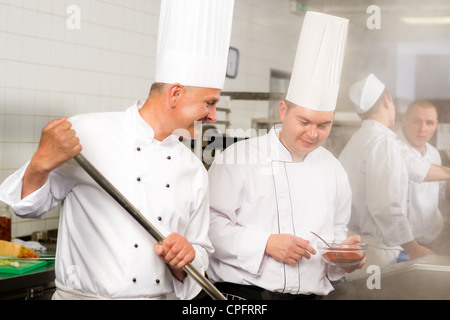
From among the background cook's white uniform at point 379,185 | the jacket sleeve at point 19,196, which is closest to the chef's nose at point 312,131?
the background cook's white uniform at point 379,185

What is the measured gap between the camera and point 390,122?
136cm

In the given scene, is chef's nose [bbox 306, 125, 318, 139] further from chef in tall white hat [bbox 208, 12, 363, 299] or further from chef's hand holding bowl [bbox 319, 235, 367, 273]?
chef's hand holding bowl [bbox 319, 235, 367, 273]

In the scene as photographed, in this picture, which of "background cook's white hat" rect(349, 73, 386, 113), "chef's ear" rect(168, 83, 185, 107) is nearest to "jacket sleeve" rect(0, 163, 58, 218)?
"chef's ear" rect(168, 83, 185, 107)

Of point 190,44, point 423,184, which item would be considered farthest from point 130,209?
point 423,184

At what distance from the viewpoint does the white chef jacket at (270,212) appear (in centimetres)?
130

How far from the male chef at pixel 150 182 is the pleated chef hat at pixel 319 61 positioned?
0.21 m

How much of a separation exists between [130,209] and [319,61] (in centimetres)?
56

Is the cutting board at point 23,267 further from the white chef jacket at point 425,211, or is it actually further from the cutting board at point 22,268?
the white chef jacket at point 425,211

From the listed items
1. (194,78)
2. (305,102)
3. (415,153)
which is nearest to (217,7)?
(194,78)

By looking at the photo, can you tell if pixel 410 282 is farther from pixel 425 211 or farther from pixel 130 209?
pixel 130 209

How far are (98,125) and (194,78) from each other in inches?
8.6
